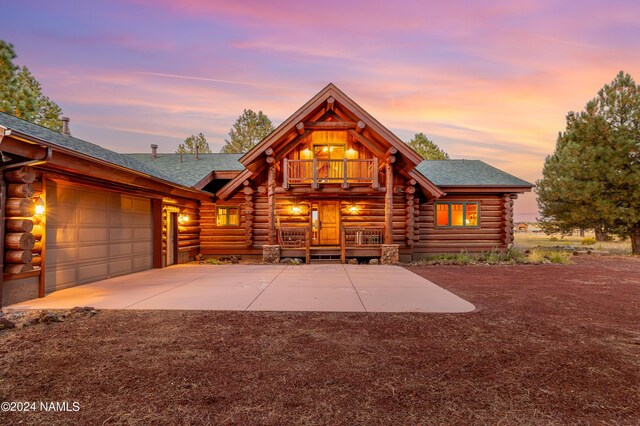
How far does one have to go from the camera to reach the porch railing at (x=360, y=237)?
13906mm

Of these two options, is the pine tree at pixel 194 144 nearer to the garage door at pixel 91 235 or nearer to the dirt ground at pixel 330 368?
the garage door at pixel 91 235

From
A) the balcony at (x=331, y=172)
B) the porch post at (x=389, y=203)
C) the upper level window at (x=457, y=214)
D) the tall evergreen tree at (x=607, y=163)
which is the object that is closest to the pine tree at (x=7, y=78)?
the balcony at (x=331, y=172)

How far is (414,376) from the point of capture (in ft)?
10.9

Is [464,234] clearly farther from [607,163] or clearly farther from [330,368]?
[330,368]

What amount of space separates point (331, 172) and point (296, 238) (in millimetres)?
3920

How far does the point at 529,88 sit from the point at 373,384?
79.2 feet

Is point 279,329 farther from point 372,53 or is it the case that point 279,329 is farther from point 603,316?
point 372,53

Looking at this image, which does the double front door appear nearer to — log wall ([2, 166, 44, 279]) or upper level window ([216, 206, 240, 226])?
upper level window ([216, 206, 240, 226])

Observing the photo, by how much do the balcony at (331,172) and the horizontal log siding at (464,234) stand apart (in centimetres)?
388

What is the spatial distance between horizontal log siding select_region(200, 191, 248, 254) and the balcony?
3.34 metres

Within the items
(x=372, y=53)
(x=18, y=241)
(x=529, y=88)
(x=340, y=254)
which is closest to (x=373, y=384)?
(x=18, y=241)

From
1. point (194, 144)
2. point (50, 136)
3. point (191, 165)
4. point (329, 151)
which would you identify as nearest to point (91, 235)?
point (50, 136)

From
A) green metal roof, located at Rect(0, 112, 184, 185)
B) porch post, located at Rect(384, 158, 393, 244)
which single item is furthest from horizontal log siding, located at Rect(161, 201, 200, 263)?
porch post, located at Rect(384, 158, 393, 244)

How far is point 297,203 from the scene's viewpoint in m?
15.5
